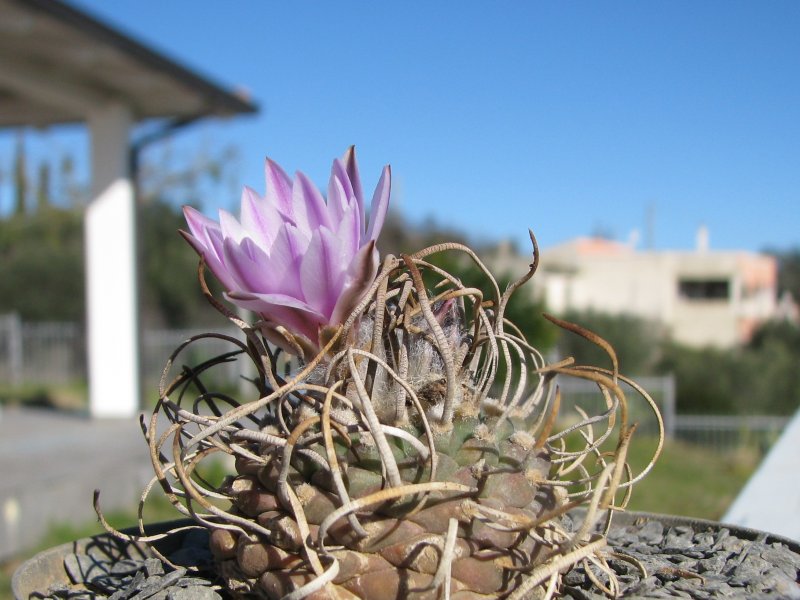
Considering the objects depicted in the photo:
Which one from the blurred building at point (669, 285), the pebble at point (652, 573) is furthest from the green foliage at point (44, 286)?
the pebble at point (652, 573)

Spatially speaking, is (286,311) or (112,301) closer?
(286,311)

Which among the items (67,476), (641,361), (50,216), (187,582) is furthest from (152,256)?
(187,582)

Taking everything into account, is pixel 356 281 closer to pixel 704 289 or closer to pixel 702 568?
pixel 702 568

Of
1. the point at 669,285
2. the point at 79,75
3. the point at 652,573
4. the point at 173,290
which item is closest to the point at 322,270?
the point at 652,573

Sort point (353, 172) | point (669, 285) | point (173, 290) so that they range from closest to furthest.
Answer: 1. point (353, 172)
2. point (173, 290)
3. point (669, 285)

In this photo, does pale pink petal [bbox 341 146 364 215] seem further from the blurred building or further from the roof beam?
the blurred building

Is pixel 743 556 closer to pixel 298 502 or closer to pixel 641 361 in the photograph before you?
pixel 298 502

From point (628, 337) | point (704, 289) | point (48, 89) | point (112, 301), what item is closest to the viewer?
point (48, 89)
